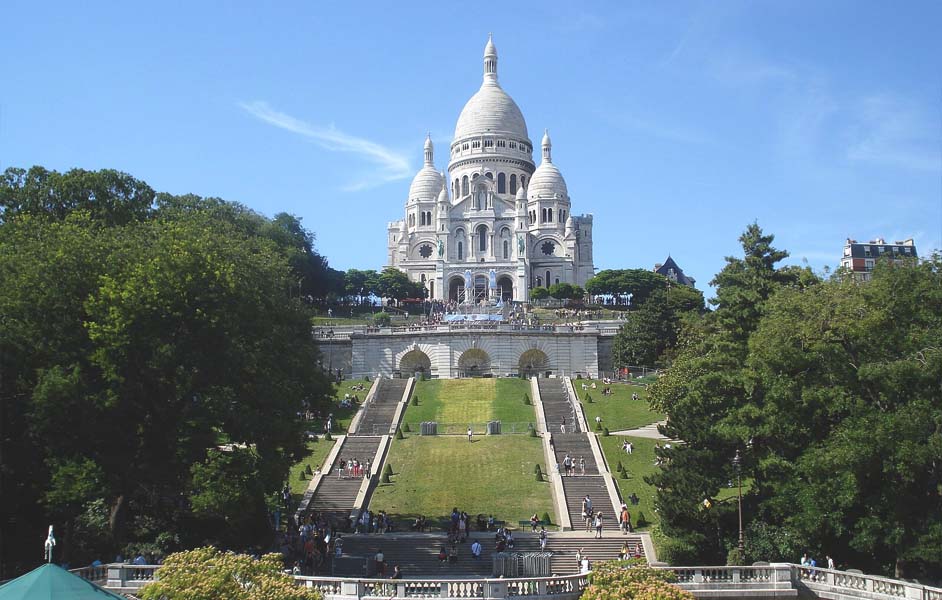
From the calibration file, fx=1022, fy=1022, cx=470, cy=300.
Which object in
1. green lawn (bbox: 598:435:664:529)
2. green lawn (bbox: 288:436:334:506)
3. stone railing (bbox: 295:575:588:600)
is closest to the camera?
stone railing (bbox: 295:575:588:600)

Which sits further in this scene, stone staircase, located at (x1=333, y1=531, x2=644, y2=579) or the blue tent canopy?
stone staircase, located at (x1=333, y1=531, x2=644, y2=579)

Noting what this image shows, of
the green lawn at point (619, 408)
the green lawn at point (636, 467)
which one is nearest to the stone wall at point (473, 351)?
the green lawn at point (619, 408)

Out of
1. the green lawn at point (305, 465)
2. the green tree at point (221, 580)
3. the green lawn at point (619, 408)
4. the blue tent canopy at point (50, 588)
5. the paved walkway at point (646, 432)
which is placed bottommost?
Answer: the green tree at point (221, 580)

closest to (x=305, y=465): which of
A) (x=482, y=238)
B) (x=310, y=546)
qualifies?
(x=310, y=546)

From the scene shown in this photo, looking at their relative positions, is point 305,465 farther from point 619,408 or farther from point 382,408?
point 619,408

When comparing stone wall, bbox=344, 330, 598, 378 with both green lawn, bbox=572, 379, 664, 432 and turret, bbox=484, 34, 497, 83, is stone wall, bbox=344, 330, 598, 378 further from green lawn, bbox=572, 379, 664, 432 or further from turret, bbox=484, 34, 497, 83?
turret, bbox=484, 34, 497, 83

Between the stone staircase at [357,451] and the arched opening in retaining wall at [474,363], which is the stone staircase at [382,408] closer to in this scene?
the stone staircase at [357,451]

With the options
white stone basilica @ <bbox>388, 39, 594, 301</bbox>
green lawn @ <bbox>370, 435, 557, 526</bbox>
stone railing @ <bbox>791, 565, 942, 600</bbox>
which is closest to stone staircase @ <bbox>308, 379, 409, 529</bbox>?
green lawn @ <bbox>370, 435, 557, 526</bbox>
